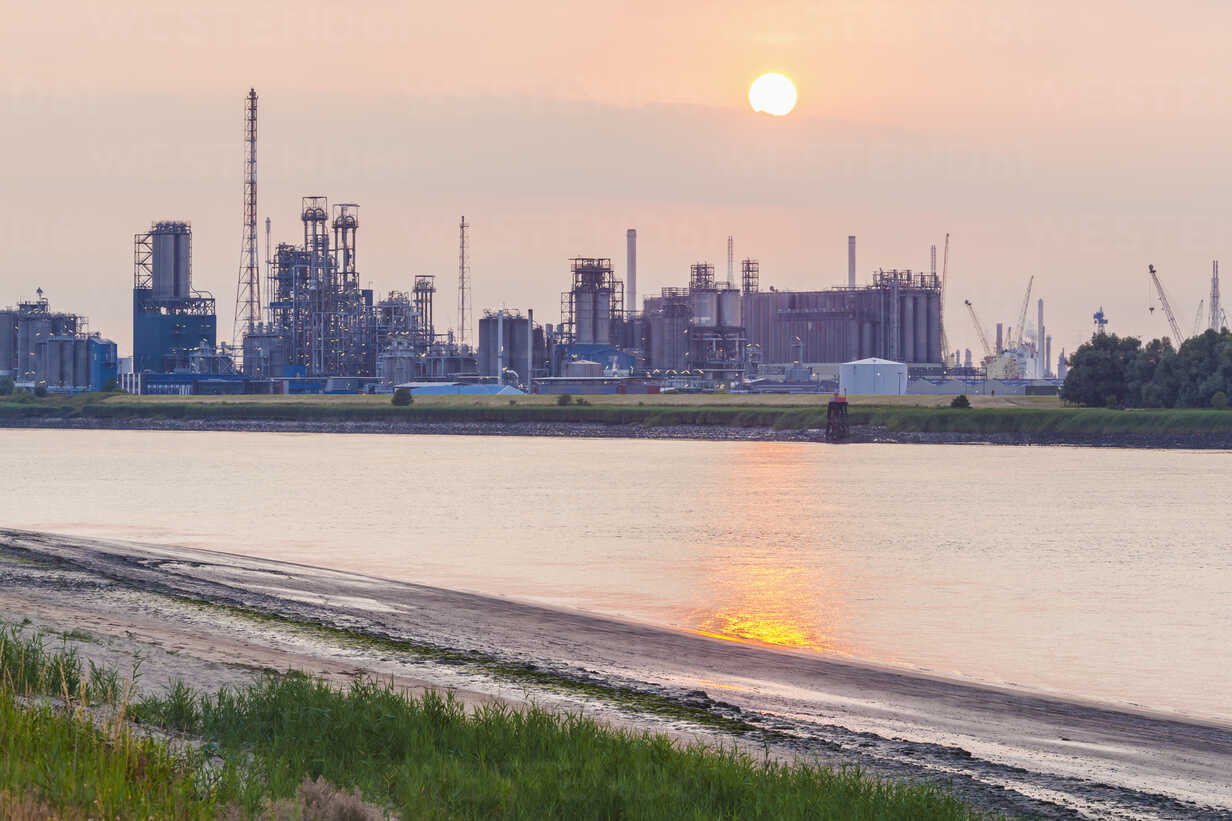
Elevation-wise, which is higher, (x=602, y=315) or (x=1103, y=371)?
(x=602, y=315)

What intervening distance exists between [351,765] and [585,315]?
591 feet

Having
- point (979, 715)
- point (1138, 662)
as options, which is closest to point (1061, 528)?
point (1138, 662)

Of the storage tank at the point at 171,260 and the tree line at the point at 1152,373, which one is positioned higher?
the storage tank at the point at 171,260

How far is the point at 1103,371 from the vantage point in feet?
407

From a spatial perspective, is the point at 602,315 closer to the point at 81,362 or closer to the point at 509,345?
the point at 509,345

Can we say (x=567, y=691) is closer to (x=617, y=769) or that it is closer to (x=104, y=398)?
(x=617, y=769)

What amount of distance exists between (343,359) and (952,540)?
136944 millimetres

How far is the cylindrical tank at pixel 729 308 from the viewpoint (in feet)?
639

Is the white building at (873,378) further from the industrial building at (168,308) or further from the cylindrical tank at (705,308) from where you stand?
the industrial building at (168,308)

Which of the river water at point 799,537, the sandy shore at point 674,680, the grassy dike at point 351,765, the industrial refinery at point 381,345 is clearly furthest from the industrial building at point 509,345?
the grassy dike at point 351,765

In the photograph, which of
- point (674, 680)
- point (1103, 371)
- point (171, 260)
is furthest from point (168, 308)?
point (674, 680)

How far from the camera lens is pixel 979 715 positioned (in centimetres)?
1741

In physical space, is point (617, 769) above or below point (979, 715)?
above

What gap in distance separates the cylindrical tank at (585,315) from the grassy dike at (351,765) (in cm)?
17673
